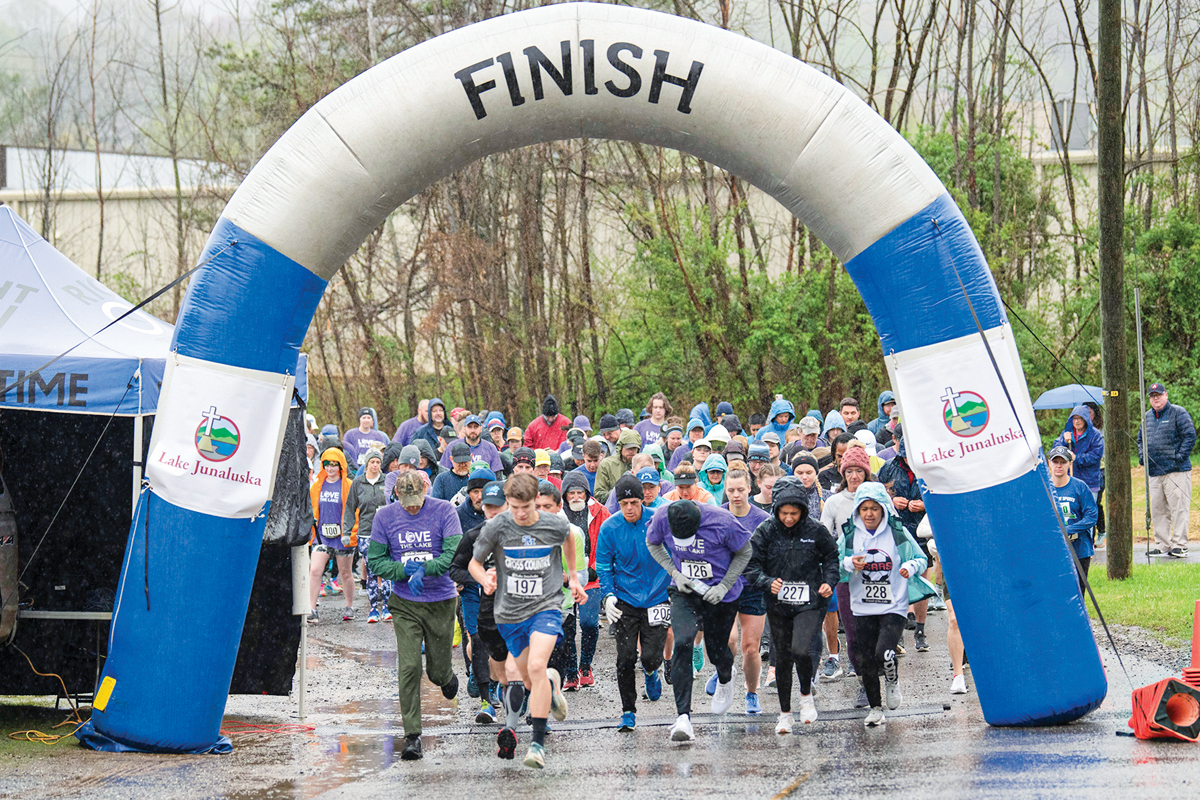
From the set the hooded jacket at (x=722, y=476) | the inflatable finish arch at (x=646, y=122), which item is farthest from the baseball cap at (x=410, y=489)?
the hooded jacket at (x=722, y=476)

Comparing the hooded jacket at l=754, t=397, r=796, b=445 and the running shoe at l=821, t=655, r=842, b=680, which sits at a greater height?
the hooded jacket at l=754, t=397, r=796, b=445

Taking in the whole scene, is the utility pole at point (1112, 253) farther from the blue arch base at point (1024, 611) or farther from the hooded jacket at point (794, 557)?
the hooded jacket at point (794, 557)

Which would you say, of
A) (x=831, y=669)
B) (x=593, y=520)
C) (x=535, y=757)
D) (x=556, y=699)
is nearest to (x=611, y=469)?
(x=593, y=520)

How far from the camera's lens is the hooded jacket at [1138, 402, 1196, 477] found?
15438 mm

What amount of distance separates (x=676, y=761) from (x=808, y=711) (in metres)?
1.48

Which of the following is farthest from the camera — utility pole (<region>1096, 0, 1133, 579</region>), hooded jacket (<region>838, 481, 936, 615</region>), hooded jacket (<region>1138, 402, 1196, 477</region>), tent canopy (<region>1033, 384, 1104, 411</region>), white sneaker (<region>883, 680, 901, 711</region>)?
tent canopy (<region>1033, 384, 1104, 411</region>)

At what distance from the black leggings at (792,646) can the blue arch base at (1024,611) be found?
1.06 meters

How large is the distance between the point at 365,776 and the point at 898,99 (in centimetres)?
3094

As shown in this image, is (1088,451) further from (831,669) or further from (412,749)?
(412,749)

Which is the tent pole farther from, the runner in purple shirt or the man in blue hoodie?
the runner in purple shirt

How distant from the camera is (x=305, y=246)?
28.8ft

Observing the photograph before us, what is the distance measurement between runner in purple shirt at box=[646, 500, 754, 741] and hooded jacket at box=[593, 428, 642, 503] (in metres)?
4.34

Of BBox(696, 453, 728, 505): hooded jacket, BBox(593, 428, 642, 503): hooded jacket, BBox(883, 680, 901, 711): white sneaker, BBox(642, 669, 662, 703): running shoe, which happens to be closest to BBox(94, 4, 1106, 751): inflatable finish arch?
BBox(883, 680, 901, 711): white sneaker

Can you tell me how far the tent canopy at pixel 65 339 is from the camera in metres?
8.68
